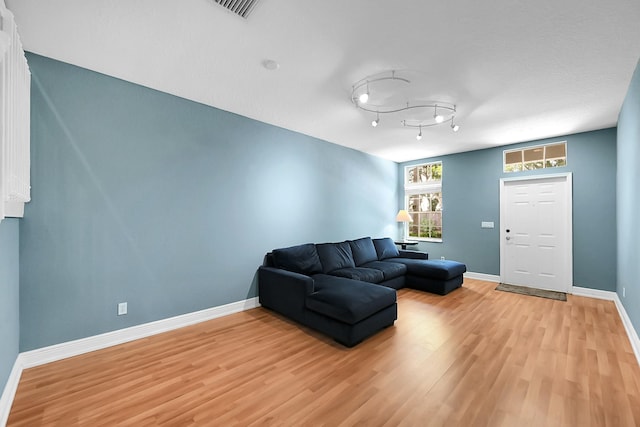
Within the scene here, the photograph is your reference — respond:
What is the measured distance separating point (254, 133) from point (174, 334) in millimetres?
2826

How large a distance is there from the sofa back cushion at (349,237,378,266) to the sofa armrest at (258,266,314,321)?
1.74 m

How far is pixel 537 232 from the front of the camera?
4.98 metres

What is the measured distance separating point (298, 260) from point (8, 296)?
9.34ft

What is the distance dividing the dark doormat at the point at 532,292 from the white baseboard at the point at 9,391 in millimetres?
6130

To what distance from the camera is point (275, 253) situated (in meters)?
4.08

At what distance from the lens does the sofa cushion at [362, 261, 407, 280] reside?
455 centimetres

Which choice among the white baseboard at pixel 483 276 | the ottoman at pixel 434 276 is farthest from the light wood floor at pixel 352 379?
the white baseboard at pixel 483 276

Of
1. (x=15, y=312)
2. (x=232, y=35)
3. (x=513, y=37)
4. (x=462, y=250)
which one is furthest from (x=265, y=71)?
(x=462, y=250)

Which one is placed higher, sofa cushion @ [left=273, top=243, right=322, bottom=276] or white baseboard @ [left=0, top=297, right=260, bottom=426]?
sofa cushion @ [left=273, top=243, right=322, bottom=276]

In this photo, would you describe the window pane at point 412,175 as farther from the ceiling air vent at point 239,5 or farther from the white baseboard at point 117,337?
the ceiling air vent at point 239,5

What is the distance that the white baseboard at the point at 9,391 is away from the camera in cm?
174

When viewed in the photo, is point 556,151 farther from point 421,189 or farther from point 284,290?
point 284,290

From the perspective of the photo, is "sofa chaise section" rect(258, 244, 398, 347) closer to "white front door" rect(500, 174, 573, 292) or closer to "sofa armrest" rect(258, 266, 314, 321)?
"sofa armrest" rect(258, 266, 314, 321)

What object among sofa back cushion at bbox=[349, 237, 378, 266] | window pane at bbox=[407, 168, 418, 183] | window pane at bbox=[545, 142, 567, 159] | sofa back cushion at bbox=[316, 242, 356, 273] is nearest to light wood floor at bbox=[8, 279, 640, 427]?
sofa back cushion at bbox=[316, 242, 356, 273]
